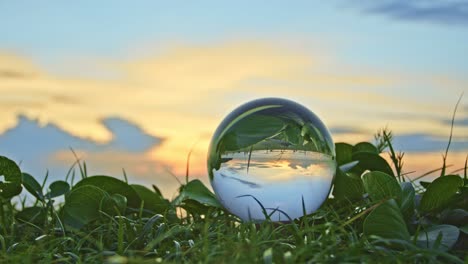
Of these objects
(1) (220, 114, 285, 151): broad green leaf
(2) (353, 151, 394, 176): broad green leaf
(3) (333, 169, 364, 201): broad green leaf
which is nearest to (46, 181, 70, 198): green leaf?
(1) (220, 114, 285, 151): broad green leaf

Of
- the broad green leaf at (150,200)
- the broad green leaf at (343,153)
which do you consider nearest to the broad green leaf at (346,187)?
the broad green leaf at (343,153)

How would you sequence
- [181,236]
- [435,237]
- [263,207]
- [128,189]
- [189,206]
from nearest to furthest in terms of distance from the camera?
[435,237]
[263,207]
[181,236]
[128,189]
[189,206]

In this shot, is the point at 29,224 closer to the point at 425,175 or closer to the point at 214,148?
the point at 214,148

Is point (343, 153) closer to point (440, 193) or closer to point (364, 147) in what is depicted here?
point (364, 147)

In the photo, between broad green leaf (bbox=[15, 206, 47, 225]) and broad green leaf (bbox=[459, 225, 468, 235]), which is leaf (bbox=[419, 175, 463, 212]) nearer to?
broad green leaf (bbox=[459, 225, 468, 235])

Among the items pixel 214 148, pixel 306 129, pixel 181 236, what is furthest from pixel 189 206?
pixel 306 129

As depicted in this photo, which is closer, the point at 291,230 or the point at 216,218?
the point at 291,230

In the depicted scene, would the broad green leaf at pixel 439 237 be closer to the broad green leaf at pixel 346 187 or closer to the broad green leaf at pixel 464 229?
the broad green leaf at pixel 464 229
